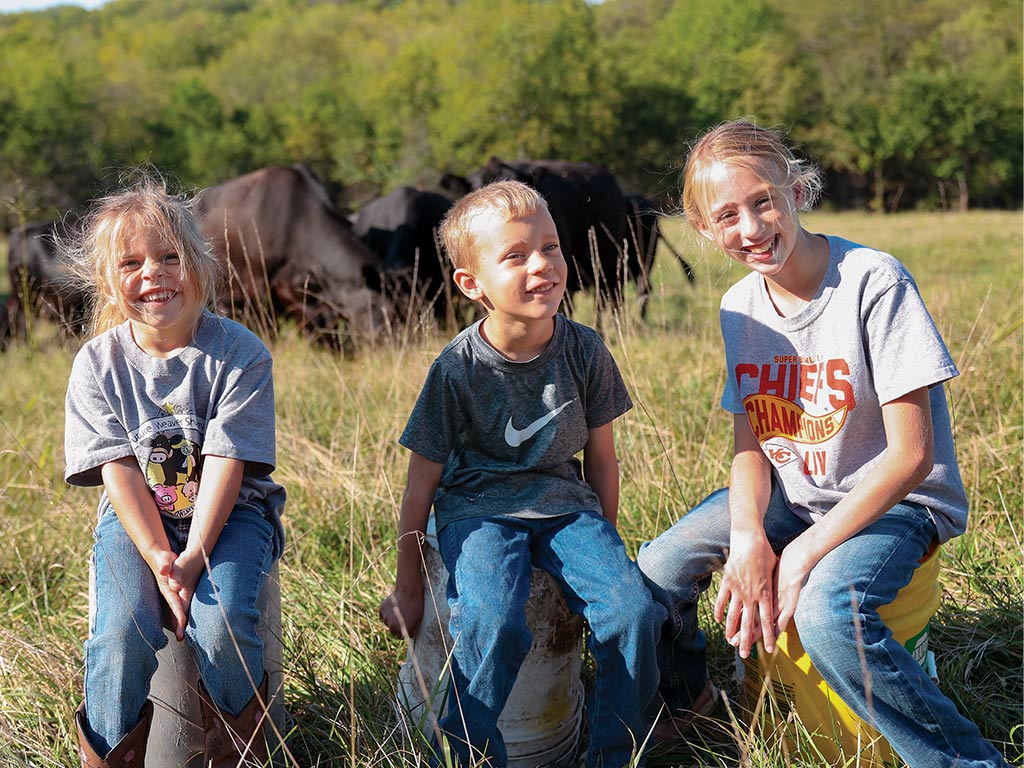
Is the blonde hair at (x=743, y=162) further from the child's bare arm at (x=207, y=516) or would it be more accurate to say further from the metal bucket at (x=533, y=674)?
the child's bare arm at (x=207, y=516)

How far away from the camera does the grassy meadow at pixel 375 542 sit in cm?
253

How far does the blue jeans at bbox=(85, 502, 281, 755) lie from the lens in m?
2.17

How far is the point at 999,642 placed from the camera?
2.70 meters

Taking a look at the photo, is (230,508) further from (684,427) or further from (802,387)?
(684,427)

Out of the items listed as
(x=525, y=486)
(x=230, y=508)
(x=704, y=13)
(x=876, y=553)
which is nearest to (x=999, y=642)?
(x=876, y=553)

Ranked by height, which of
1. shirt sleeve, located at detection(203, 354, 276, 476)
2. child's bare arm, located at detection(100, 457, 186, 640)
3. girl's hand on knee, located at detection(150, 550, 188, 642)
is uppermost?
shirt sleeve, located at detection(203, 354, 276, 476)

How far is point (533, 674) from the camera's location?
97.0 inches

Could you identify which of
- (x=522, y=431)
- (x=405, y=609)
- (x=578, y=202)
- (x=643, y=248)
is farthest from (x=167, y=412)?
(x=643, y=248)

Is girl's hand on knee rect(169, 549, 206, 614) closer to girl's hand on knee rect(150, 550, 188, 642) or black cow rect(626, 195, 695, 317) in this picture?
girl's hand on knee rect(150, 550, 188, 642)

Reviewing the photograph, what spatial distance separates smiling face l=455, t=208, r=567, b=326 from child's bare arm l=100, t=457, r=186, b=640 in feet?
3.25

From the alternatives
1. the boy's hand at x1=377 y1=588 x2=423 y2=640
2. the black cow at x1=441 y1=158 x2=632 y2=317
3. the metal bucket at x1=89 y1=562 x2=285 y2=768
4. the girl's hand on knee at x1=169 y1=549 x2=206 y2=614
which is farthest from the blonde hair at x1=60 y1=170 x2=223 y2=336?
the black cow at x1=441 y1=158 x2=632 y2=317

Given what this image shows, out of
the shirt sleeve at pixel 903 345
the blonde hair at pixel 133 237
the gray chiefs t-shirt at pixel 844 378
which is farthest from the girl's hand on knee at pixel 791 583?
the blonde hair at pixel 133 237

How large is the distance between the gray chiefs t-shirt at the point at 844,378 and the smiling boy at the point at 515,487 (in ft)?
1.35

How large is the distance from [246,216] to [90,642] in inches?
296
